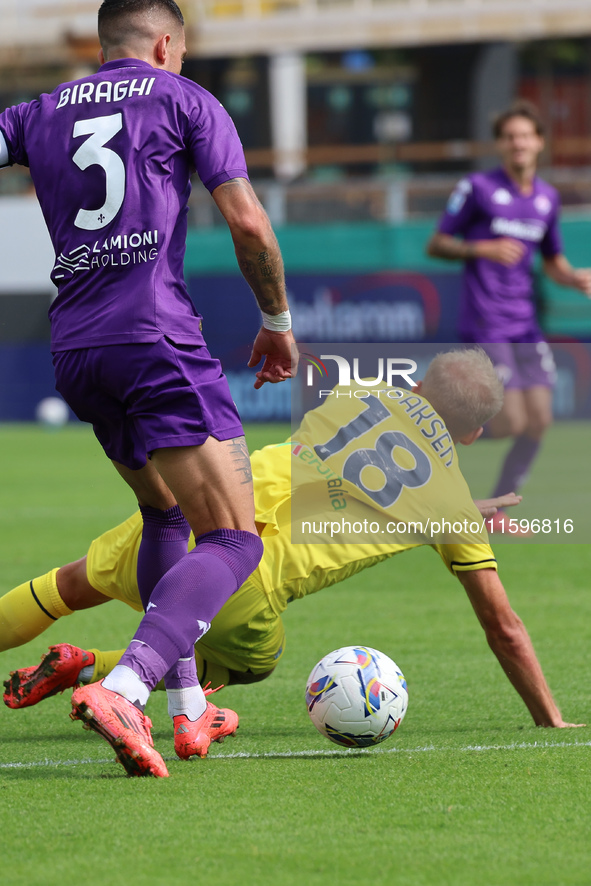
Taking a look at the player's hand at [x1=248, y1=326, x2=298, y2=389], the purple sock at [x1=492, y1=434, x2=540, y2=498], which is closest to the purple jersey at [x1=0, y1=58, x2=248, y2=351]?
the player's hand at [x1=248, y1=326, x2=298, y2=389]

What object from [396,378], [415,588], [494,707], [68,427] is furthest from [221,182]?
[68,427]

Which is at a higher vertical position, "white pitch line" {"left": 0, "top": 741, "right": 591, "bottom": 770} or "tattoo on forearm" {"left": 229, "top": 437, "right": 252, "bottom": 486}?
"tattoo on forearm" {"left": 229, "top": 437, "right": 252, "bottom": 486}

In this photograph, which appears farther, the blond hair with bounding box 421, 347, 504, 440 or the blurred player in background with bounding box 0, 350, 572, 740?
the blond hair with bounding box 421, 347, 504, 440

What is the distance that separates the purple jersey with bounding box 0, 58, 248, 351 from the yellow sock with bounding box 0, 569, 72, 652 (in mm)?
943

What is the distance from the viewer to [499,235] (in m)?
8.05

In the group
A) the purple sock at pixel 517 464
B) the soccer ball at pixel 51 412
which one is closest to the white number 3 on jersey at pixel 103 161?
the purple sock at pixel 517 464

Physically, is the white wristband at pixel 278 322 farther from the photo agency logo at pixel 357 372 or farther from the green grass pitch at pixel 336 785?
the green grass pitch at pixel 336 785

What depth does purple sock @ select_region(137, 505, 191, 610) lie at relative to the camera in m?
3.30

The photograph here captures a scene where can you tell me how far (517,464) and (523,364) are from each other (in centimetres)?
143

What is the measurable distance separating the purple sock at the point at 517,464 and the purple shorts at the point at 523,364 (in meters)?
0.38

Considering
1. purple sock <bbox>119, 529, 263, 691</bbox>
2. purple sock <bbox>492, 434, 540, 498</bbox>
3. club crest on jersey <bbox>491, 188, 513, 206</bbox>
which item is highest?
purple sock <bbox>119, 529, 263, 691</bbox>

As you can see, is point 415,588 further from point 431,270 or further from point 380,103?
point 380,103

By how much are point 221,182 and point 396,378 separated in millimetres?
1108

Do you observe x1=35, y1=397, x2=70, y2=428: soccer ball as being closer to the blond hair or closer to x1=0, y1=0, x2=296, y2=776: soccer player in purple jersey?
the blond hair
